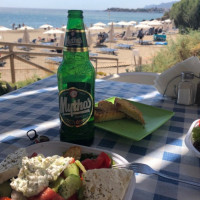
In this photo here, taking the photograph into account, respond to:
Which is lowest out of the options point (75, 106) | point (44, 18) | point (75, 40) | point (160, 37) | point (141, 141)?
point (141, 141)

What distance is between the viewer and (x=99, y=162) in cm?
60

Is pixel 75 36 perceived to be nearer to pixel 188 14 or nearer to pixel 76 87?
pixel 76 87

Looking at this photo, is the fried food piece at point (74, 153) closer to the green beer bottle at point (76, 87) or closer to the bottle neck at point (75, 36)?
the green beer bottle at point (76, 87)

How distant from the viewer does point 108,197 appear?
463 mm

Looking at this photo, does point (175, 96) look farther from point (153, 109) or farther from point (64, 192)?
point (64, 192)

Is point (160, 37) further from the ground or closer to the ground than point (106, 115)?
further from the ground

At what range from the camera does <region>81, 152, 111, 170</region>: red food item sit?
58 cm

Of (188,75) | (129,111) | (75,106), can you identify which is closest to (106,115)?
(129,111)

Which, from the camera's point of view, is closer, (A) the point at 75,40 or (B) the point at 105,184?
(B) the point at 105,184

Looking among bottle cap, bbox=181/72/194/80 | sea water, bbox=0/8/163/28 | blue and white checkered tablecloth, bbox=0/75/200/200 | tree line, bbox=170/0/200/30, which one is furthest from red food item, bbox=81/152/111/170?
sea water, bbox=0/8/163/28

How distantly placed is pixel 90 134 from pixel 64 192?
338 millimetres

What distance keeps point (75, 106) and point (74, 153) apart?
14cm

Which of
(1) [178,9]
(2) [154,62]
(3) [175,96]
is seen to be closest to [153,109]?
(3) [175,96]

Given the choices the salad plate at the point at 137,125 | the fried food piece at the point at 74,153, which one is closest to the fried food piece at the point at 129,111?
the salad plate at the point at 137,125
